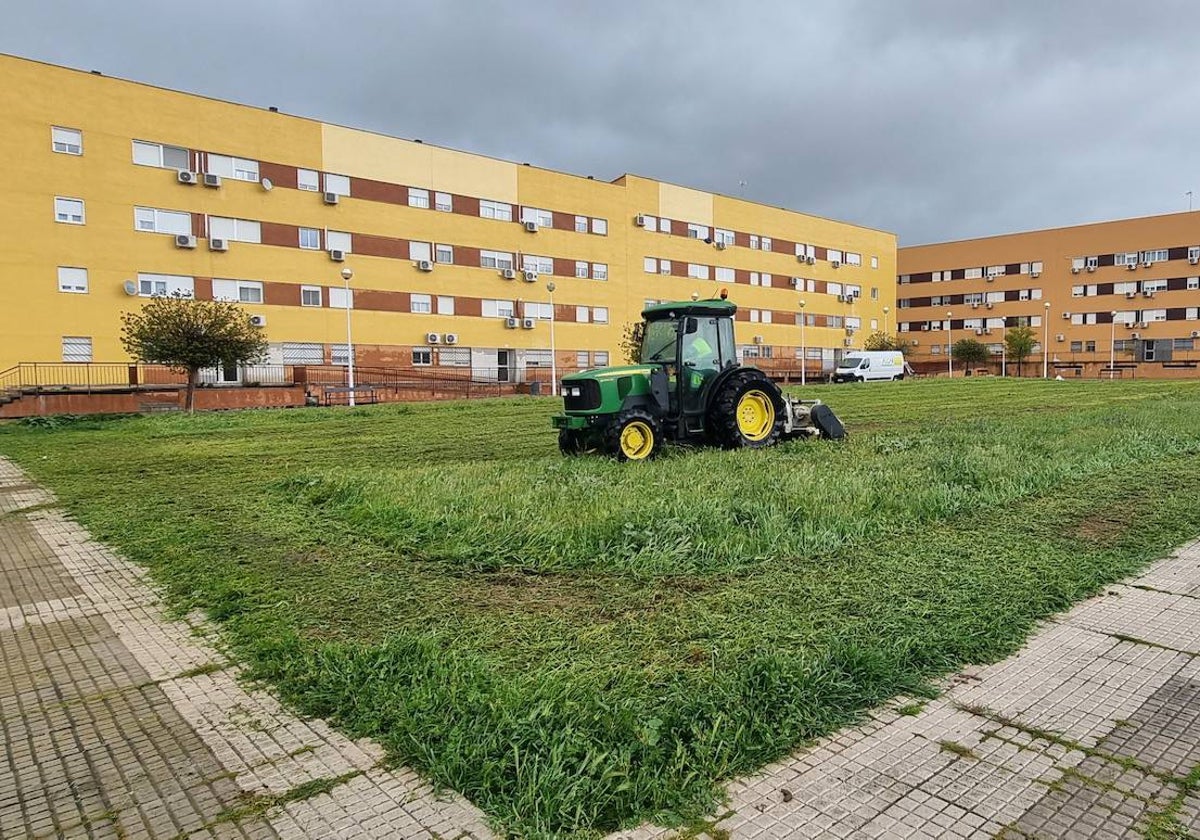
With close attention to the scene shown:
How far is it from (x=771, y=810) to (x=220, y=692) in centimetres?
272

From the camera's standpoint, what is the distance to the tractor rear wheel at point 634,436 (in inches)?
403

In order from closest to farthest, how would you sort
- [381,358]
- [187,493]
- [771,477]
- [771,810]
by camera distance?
[771,810]
[771,477]
[187,493]
[381,358]

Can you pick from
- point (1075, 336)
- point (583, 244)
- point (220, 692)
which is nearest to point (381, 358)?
point (583, 244)

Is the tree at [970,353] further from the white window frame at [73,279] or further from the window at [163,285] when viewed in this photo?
the white window frame at [73,279]

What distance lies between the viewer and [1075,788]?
8.73ft

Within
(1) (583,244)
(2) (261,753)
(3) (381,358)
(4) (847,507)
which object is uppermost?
(1) (583,244)

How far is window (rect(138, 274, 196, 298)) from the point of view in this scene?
33.1 m

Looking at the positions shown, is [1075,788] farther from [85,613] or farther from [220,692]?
[85,613]

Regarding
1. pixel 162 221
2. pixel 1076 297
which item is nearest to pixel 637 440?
pixel 162 221

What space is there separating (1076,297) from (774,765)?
83.4 metres

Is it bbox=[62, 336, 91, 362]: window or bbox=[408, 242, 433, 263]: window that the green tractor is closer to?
bbox=[62, 336, 91, 362]: window

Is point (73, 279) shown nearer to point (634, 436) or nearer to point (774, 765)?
point (634, 436)

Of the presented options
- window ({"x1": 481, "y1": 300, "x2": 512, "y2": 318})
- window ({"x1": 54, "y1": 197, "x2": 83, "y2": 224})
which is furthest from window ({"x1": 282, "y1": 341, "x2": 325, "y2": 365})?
window ({"x1": 481, "y1": 300, "x2": 512, "y2": 318})

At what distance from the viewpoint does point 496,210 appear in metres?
45.5
